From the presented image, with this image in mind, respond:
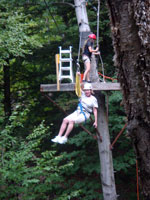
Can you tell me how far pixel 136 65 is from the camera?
5.48 ft

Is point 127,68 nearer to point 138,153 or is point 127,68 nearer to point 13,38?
point 138,153

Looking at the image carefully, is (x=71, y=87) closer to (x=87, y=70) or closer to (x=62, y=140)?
(x=87, y=70)

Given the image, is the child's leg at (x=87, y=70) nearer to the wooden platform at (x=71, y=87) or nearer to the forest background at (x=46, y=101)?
the wooden platform at (x=71, y=87)

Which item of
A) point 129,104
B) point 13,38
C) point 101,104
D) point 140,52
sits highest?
point 13,38

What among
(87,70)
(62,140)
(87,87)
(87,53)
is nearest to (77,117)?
(62,140)

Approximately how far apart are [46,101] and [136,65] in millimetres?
11071

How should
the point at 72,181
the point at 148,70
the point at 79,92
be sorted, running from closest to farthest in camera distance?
the point at 148,70
the point at 79,92
the point at 72,181

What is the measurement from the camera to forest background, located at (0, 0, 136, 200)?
24.9 ft

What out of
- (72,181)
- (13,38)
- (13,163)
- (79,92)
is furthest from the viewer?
(72,181)

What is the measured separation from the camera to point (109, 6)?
5.59 feet

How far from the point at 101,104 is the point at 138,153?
680 cm

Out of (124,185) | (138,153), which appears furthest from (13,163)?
(124,185)

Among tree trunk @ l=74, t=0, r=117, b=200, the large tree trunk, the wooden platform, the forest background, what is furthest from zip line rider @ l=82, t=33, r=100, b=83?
the large tree trunk

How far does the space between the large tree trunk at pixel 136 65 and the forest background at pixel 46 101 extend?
14.2 feet
